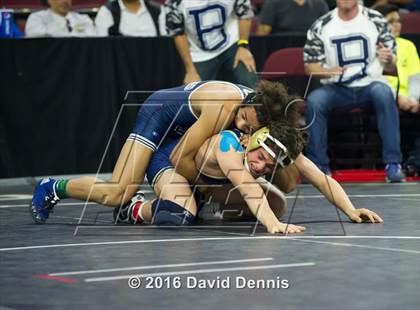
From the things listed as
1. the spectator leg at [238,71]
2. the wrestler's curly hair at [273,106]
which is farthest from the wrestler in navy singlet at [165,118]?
the spectator leg at [238,71]

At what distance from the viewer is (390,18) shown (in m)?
10.9

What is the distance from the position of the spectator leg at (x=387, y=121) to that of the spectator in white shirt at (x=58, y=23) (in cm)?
302

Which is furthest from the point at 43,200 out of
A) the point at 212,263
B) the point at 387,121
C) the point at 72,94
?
the point at 387,121

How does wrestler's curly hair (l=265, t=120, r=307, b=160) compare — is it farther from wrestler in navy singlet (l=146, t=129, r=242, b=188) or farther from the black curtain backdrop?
the black curtain backdrop

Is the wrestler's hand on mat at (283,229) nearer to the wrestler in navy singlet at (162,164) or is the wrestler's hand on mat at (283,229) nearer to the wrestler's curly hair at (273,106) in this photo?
the wrestler's curly hair at (273,106)

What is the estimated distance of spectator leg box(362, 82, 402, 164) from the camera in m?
9.88

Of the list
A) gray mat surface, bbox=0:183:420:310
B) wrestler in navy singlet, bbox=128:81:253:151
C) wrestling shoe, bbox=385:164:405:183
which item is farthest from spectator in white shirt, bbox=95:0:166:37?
wrestler in navy singlet, bbox=128:81:253:151

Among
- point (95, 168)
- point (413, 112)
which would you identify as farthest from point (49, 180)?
point (413, 112)

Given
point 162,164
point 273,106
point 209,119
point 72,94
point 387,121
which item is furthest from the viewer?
point 72,94

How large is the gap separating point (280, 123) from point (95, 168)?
460 cm

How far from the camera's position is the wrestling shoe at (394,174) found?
9.80 metres

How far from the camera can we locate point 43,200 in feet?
22.9

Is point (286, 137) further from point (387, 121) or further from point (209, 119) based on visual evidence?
point (387, 121)

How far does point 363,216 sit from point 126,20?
16.8 feet
